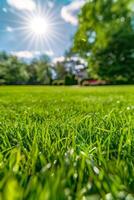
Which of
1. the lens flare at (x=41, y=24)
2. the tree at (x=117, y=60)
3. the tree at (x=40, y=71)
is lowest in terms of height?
the tree at (x=40, y=71)

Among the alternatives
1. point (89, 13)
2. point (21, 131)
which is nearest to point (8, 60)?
point (89, 13)

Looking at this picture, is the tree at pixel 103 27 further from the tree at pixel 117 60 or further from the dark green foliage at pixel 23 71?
the dark green foliage at pixel 23 71

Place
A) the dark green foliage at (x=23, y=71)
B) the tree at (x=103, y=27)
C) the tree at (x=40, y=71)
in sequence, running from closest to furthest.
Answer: the tree at (x=103, y=27) < the dark green foliage at (x=23, y=71) < the tree at (x=40, y=71)

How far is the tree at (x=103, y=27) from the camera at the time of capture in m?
47.6

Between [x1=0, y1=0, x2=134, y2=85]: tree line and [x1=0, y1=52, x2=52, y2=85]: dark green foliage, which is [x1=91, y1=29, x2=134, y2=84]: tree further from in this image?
[x1=0, y1=52, x2=52, y2=85]: dark green foliage

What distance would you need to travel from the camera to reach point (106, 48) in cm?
4812

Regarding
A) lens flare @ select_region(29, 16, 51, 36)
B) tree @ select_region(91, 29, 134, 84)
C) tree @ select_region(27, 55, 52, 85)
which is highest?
lens flare @ select_region(29, 16, 51, 36)

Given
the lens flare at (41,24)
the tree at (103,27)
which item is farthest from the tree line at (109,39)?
the lens flare at (41,24)

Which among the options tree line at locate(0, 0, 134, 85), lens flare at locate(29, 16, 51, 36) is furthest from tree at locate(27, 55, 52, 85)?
tree line at locate(0, 0, 134, 85)

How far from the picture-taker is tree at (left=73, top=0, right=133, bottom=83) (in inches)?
1874

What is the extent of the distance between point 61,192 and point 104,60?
47.9 metres

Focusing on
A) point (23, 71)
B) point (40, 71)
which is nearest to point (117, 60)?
point (23, 71)

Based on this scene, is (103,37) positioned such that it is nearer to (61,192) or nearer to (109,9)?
(109,9)

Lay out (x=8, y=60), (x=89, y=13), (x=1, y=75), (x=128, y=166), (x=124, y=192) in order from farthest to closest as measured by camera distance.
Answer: (x=8, y=60) → (x=1, y=75) → (x=89, y=13) → (x=128, y=166) → (x=124, y=192)
